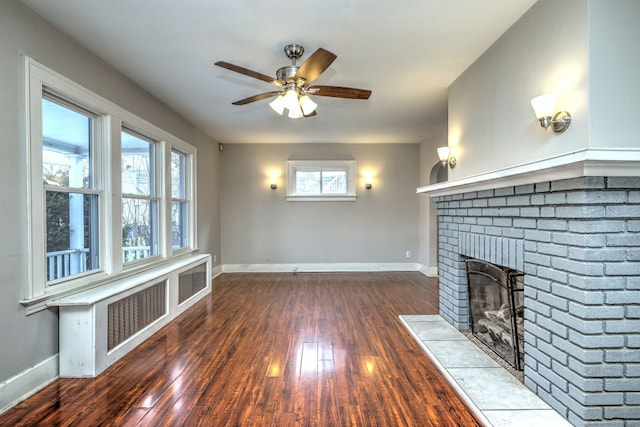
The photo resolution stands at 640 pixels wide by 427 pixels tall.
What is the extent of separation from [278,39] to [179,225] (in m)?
3.39

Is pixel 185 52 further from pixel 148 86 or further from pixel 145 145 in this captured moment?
pixel 145 145

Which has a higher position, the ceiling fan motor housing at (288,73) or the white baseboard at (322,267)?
the ceiling fan motor housing at (288,73)

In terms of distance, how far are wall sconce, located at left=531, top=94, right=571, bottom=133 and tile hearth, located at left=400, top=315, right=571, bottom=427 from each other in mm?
1711

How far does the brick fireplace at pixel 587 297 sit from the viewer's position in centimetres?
166

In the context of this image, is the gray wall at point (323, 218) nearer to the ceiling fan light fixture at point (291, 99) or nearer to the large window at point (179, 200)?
the large window at point (179, 200)

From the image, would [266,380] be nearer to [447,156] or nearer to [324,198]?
[447,156]

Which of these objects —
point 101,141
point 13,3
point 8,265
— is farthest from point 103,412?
point 13,3

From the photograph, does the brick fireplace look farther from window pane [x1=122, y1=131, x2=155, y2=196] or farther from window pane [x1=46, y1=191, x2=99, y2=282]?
window pane [x1=122, y1=131, x2=155, y2=196]

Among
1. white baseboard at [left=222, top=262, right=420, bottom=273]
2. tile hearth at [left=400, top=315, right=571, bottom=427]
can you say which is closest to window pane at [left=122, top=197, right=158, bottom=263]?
white baseboard at [left=222, top=262, right=420, bottom=273]

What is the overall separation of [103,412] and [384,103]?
413cm

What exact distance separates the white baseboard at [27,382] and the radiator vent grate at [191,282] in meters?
1.58

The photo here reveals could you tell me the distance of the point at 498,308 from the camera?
8.85 feet

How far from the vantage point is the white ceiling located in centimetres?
218

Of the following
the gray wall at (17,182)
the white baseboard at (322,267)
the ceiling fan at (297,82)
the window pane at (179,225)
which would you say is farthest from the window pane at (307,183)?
the gray wall at (17,182)
